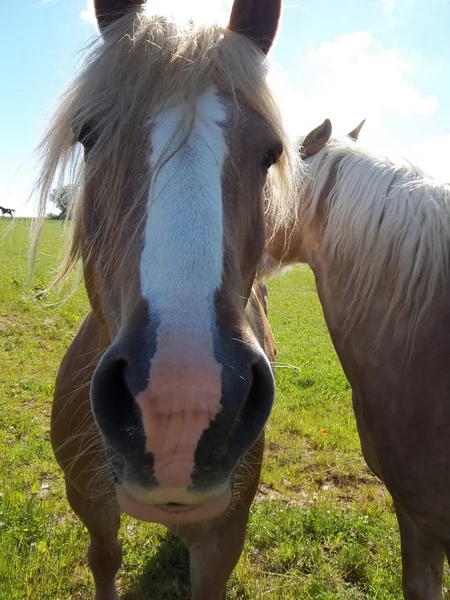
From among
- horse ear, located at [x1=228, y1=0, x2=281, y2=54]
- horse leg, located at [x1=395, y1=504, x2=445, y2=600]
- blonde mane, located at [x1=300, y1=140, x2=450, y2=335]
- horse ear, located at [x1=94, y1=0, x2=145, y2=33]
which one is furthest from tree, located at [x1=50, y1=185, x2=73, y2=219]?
horse leg, located at [x1=395, y1=504, x2=445, y2=600]

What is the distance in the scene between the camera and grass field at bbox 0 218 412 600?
328 cm

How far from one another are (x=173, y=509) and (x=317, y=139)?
262cm

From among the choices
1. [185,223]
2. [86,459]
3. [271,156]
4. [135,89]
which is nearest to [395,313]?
[271,156]

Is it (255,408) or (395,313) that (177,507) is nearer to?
(255,408)

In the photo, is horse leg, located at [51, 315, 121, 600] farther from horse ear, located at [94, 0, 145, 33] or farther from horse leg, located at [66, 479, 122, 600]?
horse ear, located at [94, 0, 145, 33]

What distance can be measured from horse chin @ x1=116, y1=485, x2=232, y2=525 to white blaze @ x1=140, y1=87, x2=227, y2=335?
0.58 metres

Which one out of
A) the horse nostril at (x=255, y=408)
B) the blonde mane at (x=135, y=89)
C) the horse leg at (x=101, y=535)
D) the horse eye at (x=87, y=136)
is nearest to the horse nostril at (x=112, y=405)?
the horse nostril at (x=255, y=408)

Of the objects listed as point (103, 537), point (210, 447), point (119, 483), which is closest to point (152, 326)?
point (210, 447)

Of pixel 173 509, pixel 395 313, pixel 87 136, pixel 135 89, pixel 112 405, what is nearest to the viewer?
pixel 112 405

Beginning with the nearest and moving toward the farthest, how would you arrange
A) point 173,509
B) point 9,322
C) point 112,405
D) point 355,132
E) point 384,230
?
point 112,405 < point 173,509 < point 384,230 < point 355,132 < point 9,322

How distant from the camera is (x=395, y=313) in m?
2.50

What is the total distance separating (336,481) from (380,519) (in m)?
0.78

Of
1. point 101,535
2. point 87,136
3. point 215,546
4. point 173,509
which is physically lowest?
point 101,535

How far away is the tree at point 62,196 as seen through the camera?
7.04 ft
